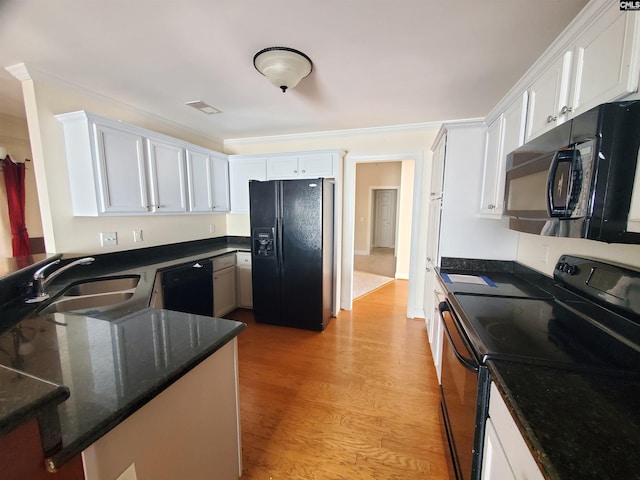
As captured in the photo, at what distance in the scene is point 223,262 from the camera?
331 cm

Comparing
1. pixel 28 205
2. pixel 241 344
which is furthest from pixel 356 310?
pixel 28 205

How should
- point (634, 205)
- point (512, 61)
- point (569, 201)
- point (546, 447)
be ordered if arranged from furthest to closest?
point (512, 61), point (569, 201), point (634, 205), point (546, 447)

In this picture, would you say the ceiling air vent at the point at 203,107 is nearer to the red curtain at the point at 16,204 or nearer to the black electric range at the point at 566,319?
the red curtain at the point at 16,204

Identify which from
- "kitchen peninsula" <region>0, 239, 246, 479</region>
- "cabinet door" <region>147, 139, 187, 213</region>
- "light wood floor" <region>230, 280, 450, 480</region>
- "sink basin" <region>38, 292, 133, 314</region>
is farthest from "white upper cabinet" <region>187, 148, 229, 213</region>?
"kitchen peninsula" <region>0, 239, 246, 479</region>

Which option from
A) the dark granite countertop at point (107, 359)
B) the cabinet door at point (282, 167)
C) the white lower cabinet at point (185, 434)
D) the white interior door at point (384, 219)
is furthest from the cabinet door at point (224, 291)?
the white interior door at point (384, 219)

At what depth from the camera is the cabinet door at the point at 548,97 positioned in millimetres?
1228

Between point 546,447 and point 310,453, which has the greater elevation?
point 546,447

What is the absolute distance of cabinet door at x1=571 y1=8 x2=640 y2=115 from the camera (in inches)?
34.4

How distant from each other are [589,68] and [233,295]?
3.67m

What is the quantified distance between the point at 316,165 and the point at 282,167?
1.58 ft

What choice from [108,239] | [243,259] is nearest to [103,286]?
[108,239]

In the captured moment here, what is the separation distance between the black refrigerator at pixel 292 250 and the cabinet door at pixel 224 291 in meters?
0.41

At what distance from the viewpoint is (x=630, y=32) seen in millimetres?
874

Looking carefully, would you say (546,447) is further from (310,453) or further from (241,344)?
(241,344)
